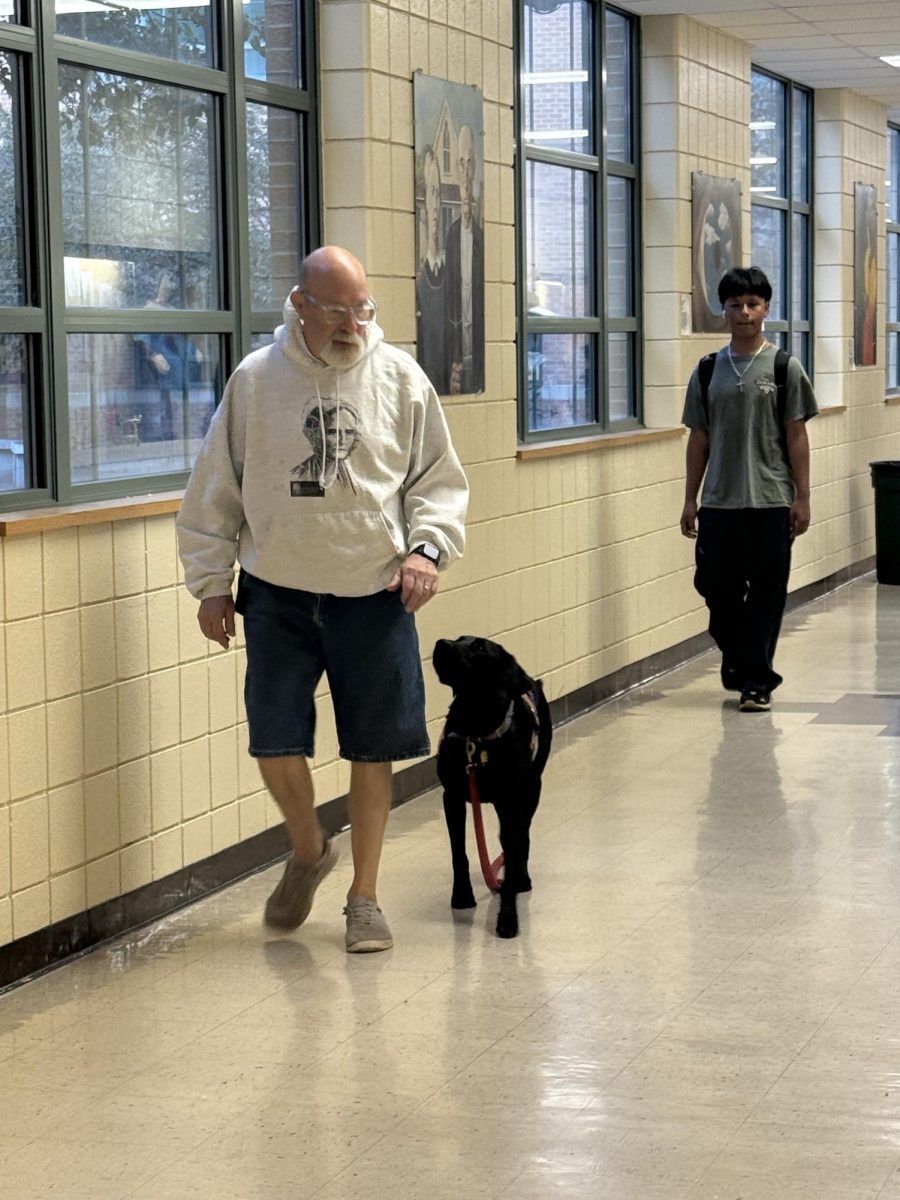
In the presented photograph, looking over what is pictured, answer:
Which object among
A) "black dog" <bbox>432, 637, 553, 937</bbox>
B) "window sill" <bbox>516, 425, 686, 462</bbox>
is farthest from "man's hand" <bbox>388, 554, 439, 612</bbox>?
"window sill" <bbox>516, 425, 686, 462</bbox>

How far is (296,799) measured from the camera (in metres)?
4.78

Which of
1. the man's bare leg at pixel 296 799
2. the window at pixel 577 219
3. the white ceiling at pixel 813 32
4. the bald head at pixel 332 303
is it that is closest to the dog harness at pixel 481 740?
the man's bare leg at pixel 296 799

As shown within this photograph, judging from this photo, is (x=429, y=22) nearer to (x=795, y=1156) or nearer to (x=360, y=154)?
(x=360, y=154)

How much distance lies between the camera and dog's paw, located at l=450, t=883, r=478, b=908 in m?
5.03

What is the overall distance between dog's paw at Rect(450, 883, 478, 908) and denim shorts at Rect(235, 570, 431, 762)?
0.46 meters

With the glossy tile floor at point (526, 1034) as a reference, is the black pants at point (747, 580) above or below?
above

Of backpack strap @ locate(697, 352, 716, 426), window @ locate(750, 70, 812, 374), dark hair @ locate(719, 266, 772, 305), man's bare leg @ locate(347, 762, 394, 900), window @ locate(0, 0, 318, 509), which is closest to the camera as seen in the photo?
window @ locate(0, 0, 318, 509)

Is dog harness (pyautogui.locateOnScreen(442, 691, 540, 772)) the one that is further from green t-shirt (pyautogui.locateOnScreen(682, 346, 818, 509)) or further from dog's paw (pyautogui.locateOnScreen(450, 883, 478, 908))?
green t-shirt (pyautogui.locateOnScreen(682, 346, 818, 509))

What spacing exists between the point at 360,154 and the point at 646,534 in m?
3.44

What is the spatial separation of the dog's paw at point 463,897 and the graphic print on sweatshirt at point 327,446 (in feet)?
3.65

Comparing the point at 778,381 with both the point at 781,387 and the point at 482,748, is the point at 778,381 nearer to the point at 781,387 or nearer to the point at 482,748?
the point at 781,387

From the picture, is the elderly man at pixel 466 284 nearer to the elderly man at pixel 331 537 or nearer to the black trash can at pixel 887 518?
the elderly man at pixel 331 537

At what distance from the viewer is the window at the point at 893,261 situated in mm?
15039

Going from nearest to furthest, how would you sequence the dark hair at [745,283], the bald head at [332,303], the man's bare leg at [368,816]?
the bald head at [332,303] < the man's bare leg at [368,816] < the dark hair at [745,283]
